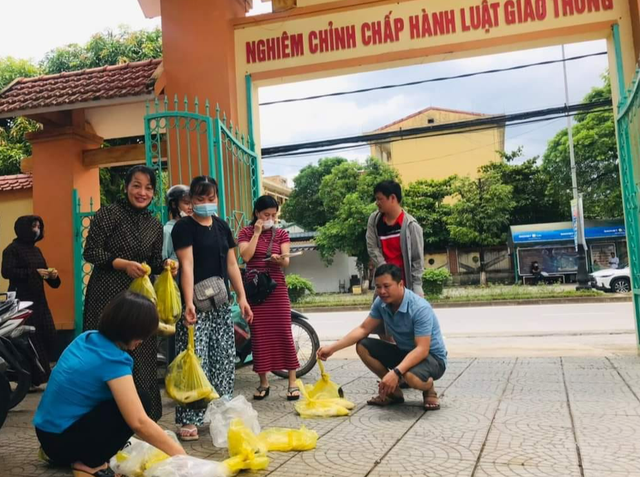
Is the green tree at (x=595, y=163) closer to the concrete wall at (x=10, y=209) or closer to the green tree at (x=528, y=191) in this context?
the green tree at (x=528, y=191)

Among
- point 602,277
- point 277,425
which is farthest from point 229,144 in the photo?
point 602,277

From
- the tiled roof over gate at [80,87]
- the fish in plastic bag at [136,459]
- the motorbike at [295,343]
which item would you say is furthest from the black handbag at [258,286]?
the tiled roof over gate at [80,87]

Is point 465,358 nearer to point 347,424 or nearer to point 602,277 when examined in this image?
point 347,424

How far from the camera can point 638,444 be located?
2842 millimetres

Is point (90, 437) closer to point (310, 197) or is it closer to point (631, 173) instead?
point (631, 173)

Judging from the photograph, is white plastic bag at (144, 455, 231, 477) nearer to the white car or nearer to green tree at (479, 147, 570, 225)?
the white car

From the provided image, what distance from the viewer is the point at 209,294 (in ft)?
11.4

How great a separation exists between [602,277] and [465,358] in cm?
1472

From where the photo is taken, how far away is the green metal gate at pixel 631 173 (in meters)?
5.26

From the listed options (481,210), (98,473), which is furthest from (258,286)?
(481,210)

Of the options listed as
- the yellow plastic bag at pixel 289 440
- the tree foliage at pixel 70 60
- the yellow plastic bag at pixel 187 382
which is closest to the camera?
the yellow plastic bag at pixel 289 440

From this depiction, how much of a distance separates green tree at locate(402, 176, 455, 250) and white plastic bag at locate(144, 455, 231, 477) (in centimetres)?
2514

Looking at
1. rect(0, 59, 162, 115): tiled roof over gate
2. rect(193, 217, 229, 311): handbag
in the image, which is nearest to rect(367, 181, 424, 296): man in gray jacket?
rect(193, 217, 229, 311): handbag

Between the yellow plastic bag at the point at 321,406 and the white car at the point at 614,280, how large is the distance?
1731 cm
